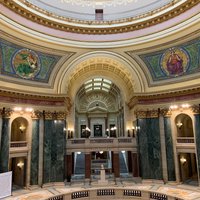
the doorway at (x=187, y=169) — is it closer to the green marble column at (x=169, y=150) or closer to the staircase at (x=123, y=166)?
the green marble column at (x=169, y=150)

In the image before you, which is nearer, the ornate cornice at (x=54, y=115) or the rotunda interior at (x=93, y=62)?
the rotunda interior at (x=93, y=62)

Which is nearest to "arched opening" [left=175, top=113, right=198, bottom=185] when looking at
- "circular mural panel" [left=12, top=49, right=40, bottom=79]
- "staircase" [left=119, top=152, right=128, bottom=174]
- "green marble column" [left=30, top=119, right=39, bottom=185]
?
"staircase" [left=119, top=152, right=128, bottom=174]

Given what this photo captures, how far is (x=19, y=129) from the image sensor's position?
20375 millimetres

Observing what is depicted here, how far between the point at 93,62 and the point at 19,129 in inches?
405

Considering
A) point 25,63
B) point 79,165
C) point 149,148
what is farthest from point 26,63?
point 79,165

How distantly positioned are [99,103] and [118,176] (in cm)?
2105

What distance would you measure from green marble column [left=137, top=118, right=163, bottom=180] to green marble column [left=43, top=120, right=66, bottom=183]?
7445mm

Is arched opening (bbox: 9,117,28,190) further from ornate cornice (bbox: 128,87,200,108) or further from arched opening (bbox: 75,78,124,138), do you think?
arched opening (bbox: 75,78,124,138)

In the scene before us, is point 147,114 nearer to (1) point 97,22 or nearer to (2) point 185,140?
(2) point 185,140

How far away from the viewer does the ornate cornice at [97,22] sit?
1611 centimetres

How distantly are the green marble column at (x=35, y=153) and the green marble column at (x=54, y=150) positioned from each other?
0.70 metres

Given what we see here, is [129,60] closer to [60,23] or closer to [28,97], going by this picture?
[60,23]

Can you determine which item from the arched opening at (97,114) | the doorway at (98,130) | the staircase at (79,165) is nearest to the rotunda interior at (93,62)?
the staircase at (79,165)

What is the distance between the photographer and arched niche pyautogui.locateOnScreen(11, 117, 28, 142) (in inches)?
752
